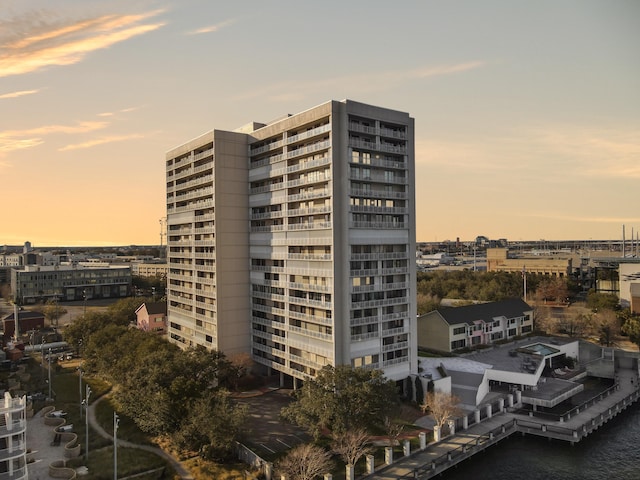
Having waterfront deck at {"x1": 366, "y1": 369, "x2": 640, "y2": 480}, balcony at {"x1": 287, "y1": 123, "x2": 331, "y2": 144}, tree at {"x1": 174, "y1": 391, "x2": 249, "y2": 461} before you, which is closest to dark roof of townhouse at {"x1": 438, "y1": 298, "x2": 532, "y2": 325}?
waterfront deck at {"x1": 366, "y1": 369, "x2": 640, "y2": 480}

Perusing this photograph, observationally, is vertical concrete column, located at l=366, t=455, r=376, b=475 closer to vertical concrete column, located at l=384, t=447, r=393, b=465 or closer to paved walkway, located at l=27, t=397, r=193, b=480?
vertical concrete column, located at l=384, t=447, r=393, b=465

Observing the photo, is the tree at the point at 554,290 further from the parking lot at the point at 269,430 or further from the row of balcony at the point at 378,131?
the parking lot at the point at 269,430

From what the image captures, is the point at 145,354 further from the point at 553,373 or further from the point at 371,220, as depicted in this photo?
the point at 553,373

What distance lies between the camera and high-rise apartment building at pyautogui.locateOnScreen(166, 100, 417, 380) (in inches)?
2530

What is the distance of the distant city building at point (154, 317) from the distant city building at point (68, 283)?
69.7m

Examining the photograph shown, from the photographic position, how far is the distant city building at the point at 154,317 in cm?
11506

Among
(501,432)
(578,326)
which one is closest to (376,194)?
(501,432)

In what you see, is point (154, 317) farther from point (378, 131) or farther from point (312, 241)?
point (378, 131)

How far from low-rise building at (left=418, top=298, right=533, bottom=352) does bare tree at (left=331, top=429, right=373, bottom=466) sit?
46.6 metres

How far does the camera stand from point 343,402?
166 feet

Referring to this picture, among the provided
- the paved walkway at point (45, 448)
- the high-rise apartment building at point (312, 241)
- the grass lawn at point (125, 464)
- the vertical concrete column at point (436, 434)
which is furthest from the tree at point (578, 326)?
→ the grass lawn at point (125, 464)

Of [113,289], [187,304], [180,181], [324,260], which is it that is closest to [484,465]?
[324,260]

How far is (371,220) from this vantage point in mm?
66750

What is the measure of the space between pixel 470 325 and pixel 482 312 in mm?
6866
